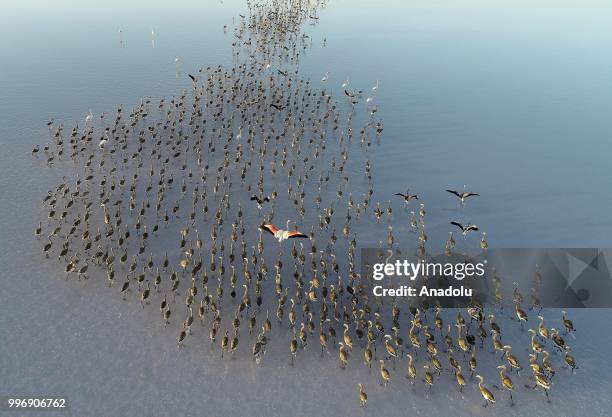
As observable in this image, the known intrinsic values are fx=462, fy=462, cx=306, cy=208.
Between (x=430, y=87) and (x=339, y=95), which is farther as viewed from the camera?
(x=430, y=87)

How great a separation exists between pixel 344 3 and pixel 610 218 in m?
125

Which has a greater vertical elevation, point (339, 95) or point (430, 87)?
point (430, 87)

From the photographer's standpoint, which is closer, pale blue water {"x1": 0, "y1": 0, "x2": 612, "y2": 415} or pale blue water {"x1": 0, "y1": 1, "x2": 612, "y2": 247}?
pale blue water {"x1": 0, "y1": 0, "x2": 612, "y2": 415}

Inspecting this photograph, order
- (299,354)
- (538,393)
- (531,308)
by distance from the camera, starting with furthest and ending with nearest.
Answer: (531,308) → (299,354) → (538,393)

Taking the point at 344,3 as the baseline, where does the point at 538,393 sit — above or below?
below

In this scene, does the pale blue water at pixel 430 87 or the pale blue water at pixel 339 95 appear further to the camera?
the pale blue water at pixel 430 87

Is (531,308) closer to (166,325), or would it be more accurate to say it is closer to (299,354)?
(299,354)


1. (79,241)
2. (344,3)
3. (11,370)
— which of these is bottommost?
(11,370)

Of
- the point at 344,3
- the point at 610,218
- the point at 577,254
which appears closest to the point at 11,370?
the point at 577,254

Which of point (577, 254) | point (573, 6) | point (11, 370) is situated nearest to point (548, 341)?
point (577, 254)

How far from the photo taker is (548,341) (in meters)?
28.7

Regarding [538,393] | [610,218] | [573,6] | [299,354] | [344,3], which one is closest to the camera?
[538,393]

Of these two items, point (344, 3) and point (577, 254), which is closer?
point (577, 254)

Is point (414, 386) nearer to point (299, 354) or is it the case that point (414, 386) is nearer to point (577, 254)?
point (299, 354)
